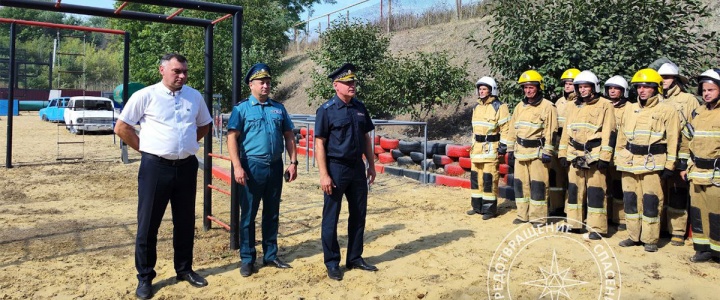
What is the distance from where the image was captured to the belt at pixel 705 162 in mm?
4898

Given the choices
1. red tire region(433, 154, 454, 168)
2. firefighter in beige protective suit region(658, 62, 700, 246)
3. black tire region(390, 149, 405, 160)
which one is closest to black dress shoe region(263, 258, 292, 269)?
firefighter in beige protective suit region(658, 62, 700, 246)

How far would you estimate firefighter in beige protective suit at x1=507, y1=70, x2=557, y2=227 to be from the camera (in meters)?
6.24

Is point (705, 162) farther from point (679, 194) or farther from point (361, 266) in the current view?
point (361, 266)

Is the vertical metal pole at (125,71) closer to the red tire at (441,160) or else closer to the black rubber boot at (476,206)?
the red tire at (441,160)

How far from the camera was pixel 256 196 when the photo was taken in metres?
4.55

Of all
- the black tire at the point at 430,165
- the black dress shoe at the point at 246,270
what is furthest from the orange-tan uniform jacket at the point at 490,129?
the black dress shoe at the point at 246,270

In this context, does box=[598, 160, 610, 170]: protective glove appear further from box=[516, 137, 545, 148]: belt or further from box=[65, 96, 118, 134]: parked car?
box=[65, 96, 118, 134]: parked car

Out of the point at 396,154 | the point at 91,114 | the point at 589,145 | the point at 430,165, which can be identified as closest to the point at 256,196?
the point at 589,145

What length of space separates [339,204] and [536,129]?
286 cm

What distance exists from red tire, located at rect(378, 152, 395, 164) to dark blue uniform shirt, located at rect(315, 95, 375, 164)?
232 inches

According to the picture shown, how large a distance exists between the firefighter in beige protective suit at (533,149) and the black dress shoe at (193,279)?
378 centimetres

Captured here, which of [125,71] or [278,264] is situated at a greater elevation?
[125,71]

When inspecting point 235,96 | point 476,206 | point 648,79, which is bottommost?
point 476,206

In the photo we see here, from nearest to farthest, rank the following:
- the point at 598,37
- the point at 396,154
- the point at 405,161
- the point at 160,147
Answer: the point at 160,147, the point at 598,37, the point at 405,161, the point at 396,154
